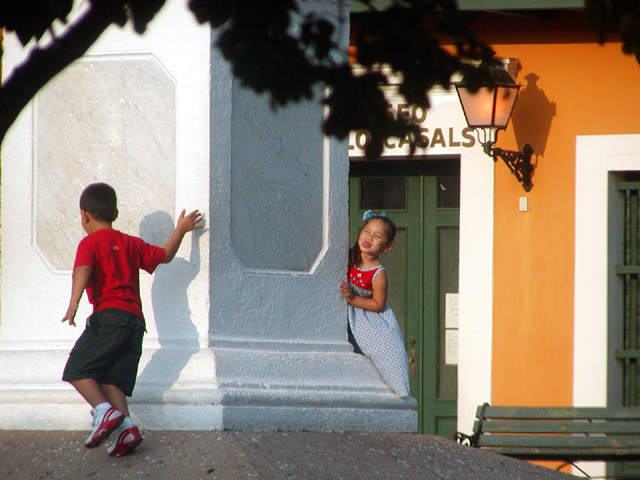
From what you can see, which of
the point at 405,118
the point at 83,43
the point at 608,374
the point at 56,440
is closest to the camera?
the point at 405,118

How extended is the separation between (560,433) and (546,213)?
203 cm

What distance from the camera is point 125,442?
163 inches

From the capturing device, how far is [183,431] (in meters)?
4.48

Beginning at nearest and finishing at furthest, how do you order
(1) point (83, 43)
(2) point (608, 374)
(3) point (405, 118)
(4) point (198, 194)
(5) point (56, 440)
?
(3) point (405, 118), (1) point (83, 43), (5) point (56, 440), (4) point (198, 194), (2) point (608, 374)

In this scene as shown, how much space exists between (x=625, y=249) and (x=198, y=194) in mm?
4296

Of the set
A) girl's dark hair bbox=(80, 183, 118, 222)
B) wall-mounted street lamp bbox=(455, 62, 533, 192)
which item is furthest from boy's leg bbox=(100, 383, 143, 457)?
wall-mounted street lamp bbox=(455, 62, 533, 192)

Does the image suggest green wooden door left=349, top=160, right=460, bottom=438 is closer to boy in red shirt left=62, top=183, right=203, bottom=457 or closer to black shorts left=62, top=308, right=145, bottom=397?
boy in red shirt left=62, top=183, right=203, bottom=457

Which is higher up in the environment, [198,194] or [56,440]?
[198,194]

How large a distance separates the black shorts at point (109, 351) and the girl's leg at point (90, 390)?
0.07 feet

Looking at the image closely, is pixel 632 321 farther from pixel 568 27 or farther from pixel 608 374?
pixel 568 27

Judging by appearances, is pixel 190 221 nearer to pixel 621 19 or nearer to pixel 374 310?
pixel 374 310

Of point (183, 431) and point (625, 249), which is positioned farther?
point (625, 249)

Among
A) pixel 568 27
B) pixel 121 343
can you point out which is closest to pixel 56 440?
pixel 121 343

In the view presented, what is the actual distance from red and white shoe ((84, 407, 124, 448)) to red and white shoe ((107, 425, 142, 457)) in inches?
1.6
